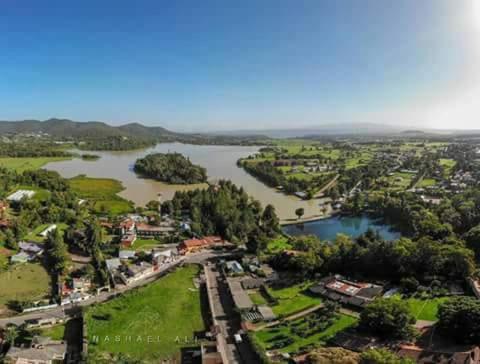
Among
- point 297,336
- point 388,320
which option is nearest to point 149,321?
Answer: point 297,336

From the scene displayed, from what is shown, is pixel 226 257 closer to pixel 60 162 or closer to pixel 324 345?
pixel 324 345

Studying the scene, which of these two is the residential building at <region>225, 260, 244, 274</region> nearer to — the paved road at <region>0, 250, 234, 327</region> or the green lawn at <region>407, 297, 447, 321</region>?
the paved road at <region>0, 250, 234, 327</region>

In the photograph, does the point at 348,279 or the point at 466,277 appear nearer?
the point at 466,277

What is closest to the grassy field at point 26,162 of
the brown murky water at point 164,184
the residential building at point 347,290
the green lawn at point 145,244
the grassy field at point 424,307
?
the brown murky water at point 164,184

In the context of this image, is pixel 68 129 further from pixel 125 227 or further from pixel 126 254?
pixel 126 254

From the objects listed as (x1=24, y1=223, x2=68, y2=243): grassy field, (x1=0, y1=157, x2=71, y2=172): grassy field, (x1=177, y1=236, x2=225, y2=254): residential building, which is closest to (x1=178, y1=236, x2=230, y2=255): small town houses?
(x1=177, y1=236, x2=225, y2=254): residential building

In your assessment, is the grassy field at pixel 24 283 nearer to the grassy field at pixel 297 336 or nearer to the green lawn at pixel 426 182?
the grassy field at pixel 297 336

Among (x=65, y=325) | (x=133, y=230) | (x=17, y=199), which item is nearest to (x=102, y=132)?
(x=17, y=199)
